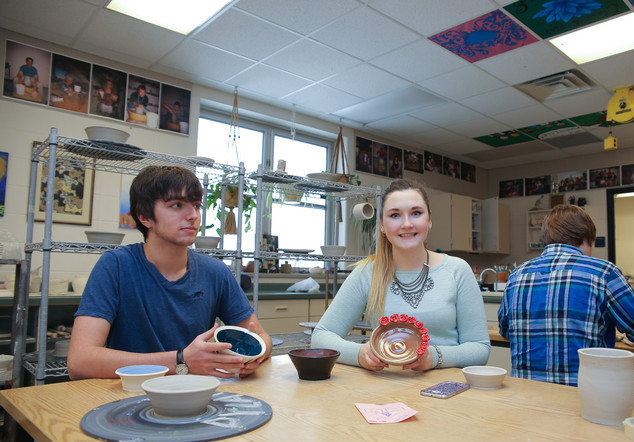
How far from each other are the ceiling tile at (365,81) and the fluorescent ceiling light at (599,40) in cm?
136

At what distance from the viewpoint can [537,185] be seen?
24.4 feet

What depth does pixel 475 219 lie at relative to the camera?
24.1 feet

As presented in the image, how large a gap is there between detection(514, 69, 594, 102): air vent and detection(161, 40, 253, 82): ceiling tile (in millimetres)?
2624

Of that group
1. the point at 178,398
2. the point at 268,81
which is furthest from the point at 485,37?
the point at 178,398

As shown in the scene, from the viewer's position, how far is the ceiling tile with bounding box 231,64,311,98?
434 cm

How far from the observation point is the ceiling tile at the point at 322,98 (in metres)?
4.74

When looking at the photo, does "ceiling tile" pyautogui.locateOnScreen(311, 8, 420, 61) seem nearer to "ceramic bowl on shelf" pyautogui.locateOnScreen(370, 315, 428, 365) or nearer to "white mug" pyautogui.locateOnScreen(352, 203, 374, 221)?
"white mug" pyautogui.locateOnScreen(352, 203, 374, 221)

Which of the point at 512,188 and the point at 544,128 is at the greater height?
the point at 544,128

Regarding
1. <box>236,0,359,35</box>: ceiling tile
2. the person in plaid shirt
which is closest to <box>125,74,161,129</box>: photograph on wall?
<box>236,0,359,35</box>: ceiling tile

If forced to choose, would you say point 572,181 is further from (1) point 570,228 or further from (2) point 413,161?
(1) point 570,228

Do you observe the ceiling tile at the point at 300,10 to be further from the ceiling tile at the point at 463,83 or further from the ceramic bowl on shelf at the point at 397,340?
the ceramic bowl on shelf at the point at 397,340

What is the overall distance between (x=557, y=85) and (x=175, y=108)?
3586 mm

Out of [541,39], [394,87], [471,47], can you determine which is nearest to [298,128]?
[394,87]

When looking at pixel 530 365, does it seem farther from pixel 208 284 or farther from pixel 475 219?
pixel 475 219
